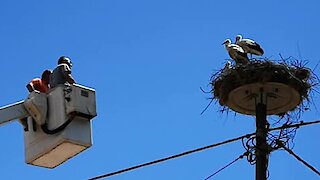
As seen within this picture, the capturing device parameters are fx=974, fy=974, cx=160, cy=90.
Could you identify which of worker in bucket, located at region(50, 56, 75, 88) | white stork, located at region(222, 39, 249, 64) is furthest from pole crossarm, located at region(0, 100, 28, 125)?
white stork, located at region(222, 39, 249, 64)

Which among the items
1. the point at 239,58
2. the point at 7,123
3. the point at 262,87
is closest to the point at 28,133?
the point at 7,123

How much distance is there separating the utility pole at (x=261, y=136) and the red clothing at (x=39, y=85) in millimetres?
3987

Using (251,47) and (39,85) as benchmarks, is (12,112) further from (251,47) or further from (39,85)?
(251,47)

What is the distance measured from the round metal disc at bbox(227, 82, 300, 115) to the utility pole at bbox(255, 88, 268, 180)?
0.23 feet

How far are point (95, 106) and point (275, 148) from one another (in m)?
5.02

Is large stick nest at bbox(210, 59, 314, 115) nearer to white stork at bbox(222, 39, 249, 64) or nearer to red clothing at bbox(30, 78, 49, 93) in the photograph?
white stork at bbox(222, 39, 249, 64)

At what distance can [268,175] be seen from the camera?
34.4ft

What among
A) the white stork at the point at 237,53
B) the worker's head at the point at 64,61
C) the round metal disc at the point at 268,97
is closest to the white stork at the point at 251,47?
the white stork at the point at 237,53

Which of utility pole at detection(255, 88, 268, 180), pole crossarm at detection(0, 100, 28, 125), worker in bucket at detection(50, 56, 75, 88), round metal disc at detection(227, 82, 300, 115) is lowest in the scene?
pole crossarm at detection(0, 100, 28, 125)

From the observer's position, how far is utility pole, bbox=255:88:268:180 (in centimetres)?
1048

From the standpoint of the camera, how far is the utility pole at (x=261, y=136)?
34.4ft

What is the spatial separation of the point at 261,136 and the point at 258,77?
3.64ft

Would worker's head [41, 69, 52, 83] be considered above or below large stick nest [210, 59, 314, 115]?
below

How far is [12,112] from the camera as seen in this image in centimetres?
637
